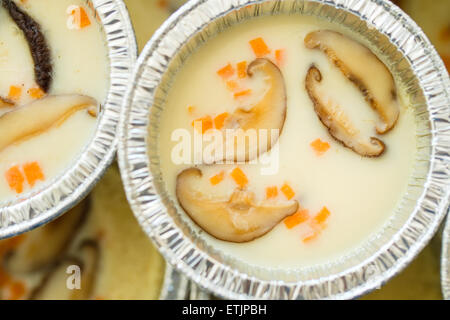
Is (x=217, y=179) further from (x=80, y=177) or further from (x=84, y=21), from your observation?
(x=84, y=21)

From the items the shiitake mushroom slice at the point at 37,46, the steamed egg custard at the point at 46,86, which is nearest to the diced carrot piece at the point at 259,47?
the steamed egg custard at the point at 46,86

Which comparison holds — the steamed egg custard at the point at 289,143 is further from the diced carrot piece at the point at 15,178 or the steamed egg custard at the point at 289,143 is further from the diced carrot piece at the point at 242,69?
the diced carrot piece at the point at 15,178

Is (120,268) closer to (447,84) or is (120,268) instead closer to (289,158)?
(289,158)

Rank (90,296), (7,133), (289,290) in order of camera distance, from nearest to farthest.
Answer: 1. (289,290)
2. (7,133)
3. (90,296)

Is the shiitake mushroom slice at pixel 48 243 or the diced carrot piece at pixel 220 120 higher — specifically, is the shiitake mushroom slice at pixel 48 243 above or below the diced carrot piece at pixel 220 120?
below

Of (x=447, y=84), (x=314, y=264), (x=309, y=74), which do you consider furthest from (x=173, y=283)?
(x=447, y=84)

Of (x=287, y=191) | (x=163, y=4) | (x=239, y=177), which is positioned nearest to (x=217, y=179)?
(x=239, y=177)

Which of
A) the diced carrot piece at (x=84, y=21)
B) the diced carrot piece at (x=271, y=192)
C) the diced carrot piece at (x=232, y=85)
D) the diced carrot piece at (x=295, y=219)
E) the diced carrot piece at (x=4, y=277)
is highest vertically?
the diced carrot piece at (x=84, y=21)

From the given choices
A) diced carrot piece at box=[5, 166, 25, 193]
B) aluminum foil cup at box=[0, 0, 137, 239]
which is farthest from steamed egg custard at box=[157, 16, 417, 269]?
diced carrot piece at box=[5, 166, 25, 193]
